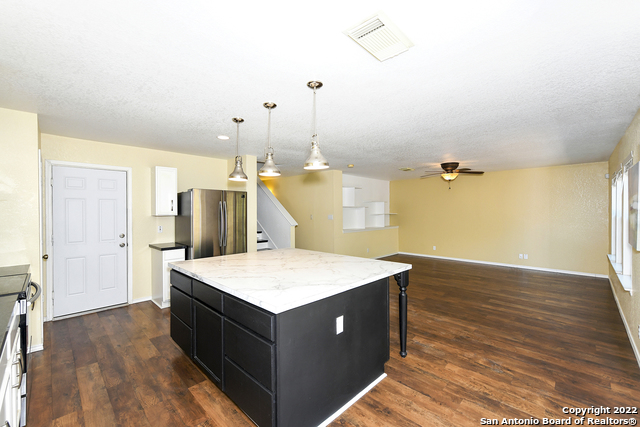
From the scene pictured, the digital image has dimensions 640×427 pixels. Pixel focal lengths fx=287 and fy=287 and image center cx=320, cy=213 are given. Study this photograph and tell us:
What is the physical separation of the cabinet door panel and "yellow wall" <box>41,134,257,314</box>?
2465 millimetres

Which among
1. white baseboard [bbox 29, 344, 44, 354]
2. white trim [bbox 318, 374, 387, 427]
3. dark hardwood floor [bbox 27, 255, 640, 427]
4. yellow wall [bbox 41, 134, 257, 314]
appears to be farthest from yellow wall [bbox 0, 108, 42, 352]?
white trim [bbox 318, 374, 387, 427]

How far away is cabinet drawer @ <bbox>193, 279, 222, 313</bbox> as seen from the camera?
6.82ft

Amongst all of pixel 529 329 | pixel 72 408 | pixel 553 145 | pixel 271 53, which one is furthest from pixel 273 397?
pixel 553 145

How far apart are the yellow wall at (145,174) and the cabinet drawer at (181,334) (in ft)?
6.65

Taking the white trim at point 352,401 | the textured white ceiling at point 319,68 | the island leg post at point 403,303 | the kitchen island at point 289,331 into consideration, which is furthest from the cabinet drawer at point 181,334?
the textured white ceiling at point 319,68

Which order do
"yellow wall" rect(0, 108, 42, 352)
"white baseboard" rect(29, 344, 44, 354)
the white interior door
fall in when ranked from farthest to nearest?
the white interior door < "white baseboard" rect(29, 344, 44, 354) < "yellow wall" rect(0, 108, 42, 352)

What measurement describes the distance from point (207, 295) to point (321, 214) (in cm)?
494

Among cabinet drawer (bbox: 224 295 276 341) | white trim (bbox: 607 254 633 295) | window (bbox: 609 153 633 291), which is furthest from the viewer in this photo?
window (bbox: 609 153 633 291)

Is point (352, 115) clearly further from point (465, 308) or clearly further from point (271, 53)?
point (465, 308)

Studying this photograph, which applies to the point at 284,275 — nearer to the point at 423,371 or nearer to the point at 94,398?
the point at 423,371

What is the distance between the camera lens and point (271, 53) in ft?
5.83

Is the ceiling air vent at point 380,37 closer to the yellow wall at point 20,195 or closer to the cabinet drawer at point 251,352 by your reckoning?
the cabinet drawer at point 251,352

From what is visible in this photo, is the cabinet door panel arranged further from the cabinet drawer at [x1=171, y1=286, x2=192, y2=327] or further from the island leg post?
the island leg post

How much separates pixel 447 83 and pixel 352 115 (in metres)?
0.96
